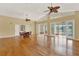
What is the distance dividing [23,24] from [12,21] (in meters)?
1.36

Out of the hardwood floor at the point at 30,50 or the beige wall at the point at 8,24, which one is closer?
the hardwood floor at the point at 30,50

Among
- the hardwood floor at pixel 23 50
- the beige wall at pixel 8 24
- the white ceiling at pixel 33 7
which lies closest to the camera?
the hardwood floor at pixel 23 50

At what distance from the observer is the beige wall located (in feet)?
44.6

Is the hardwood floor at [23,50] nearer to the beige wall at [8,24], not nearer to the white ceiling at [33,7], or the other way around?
the white ceiling at [33,7]

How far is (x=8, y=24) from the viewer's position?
1442 cm

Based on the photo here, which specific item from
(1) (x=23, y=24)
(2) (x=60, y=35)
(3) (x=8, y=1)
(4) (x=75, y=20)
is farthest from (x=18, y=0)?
(1) (x=23, y=24)

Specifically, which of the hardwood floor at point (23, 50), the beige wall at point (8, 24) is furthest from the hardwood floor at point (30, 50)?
the beige wall at point (8, 24)

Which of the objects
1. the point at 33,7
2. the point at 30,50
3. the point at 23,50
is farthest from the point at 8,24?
the point at 30,50

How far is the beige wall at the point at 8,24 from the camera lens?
13586mm

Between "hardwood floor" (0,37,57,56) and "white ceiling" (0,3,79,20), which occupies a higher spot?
"white ceiling" (0,3,79,20)

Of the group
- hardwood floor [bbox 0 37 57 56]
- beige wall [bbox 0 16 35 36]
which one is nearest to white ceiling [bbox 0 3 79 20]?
hardwood floor [bbox 0 37 57 56]

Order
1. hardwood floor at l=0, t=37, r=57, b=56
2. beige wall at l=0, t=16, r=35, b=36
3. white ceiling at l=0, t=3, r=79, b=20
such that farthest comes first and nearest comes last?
1. beige wall at l=0, t=16, r=35, b=36
2. white ceiling at l=0, t=3, r=79, b=20
3. hardwood floor at l=0, t=37, r=57, b=56

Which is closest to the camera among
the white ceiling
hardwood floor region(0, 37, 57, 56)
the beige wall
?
hardwood floor region(0, 37, 57, 56)

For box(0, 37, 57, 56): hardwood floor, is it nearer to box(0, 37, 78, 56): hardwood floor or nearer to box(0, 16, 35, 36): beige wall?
box(0, 37, 78, 56): hardwood floor
